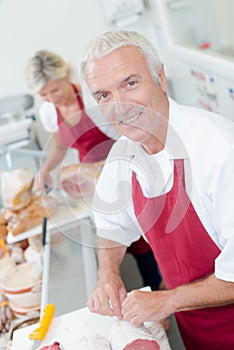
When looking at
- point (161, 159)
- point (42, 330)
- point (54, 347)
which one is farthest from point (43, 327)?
point (161, 159)

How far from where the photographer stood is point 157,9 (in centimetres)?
294

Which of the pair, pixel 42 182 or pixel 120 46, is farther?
pixel 42 182

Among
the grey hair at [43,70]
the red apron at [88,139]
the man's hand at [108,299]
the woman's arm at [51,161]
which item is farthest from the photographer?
the grey hair at [43,70]

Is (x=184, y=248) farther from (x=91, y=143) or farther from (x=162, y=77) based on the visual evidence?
(x=91, y=143)

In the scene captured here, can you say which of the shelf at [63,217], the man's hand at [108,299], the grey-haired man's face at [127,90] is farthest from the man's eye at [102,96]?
the man's hand at [108,299]

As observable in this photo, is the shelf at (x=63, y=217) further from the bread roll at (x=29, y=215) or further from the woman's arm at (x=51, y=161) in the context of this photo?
the woman's arm at (x=51, y=161)

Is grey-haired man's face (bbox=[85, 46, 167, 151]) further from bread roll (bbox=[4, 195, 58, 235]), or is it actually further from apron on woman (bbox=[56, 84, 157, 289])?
bread roll (bbox=[4, 195, 58, 235])

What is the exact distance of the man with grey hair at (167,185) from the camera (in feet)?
3.15

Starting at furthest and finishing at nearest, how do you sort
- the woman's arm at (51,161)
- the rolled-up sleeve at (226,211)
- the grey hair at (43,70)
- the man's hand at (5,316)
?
1. the grey hair at (43,70)
2. the woman's arm at (51,161)
3. the man's hand at (5,316)
4. the rolled-up sleeve at (226,211)

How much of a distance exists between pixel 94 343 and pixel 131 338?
92 millimetres

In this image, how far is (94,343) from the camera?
0.99 m

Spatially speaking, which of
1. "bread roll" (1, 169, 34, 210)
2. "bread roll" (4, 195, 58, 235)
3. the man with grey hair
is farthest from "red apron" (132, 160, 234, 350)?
"bread roll" (1, 169, 34, 210)

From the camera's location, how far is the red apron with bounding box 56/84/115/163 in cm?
129

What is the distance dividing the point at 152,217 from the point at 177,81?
1.94 metres
